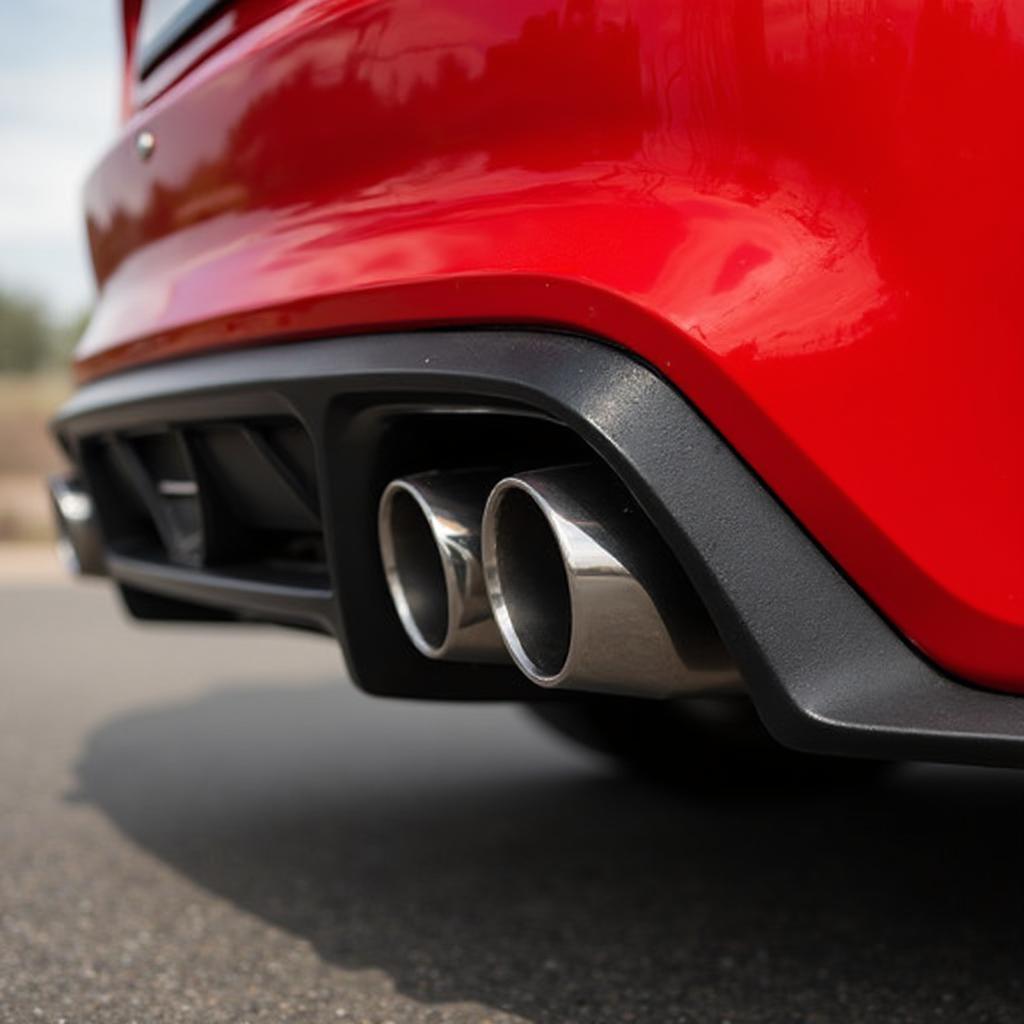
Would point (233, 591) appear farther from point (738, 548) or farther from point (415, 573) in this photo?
point (738, 548)

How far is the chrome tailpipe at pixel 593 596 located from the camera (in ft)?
4.89

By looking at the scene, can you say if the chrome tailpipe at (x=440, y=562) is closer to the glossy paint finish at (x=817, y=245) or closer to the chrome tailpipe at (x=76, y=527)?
the glossy paint finish at (x=817, y=245)

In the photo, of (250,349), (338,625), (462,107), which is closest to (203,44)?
(250,349)

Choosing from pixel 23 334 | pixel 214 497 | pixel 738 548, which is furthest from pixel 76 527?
pixel 23 334

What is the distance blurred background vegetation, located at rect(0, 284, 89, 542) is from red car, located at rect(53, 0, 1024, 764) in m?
1.06

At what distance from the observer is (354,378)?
5.48 feet

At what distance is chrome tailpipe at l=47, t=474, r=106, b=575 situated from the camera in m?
2.64

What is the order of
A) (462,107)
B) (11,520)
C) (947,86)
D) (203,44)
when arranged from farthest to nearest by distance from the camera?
(11,520) → (203,44) → (462,107) → (947,86)

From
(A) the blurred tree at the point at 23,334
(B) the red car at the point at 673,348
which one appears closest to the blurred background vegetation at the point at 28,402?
(A) the blurred tree at the point at 23,334

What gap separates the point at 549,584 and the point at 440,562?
17 centimetres

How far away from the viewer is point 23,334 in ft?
186

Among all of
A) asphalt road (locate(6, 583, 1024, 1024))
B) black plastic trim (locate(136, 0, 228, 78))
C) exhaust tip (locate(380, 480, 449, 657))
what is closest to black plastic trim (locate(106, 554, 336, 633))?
exhaust tip (locate(380, 480, 449, 657))

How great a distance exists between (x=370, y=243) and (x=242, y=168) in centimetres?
33

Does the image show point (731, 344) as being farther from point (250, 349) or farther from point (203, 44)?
point (203, 44)
